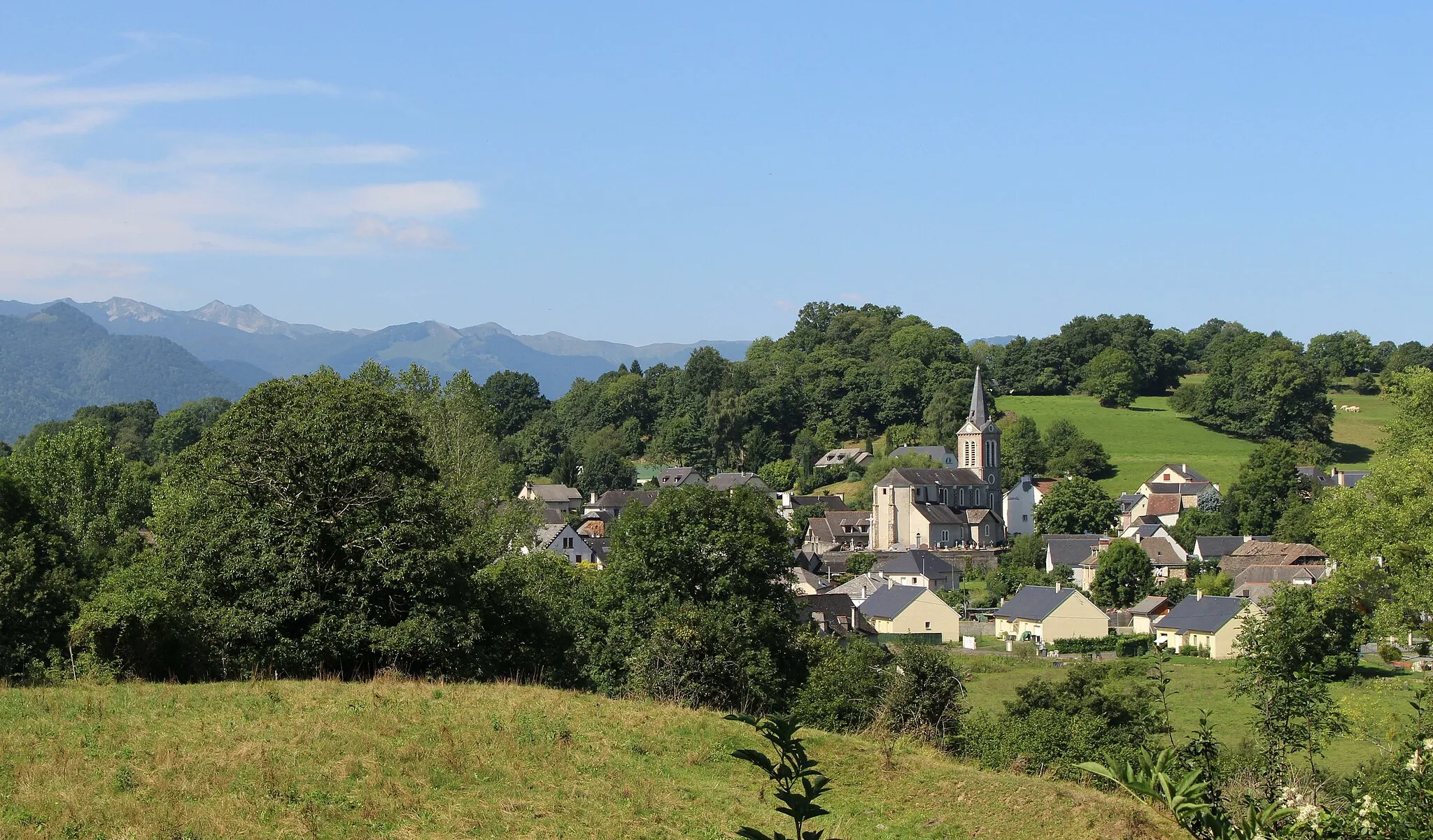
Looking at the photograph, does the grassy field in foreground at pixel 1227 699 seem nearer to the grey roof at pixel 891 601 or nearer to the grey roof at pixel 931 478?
the grey roof at pixel 891 601

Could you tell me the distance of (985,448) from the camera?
101000 mm

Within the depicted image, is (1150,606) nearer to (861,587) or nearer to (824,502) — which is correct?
(861,587)

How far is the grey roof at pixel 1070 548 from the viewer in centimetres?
7500

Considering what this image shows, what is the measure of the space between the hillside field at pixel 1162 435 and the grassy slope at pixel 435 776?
3438 inches

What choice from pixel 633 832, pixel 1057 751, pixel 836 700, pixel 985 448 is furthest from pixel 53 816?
pixel 985 448

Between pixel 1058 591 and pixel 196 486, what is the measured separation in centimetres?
4421

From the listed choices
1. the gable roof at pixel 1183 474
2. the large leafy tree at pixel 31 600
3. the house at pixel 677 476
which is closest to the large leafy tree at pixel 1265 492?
the gable roof at pixel 1183 474

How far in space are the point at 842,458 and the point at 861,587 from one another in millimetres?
47330

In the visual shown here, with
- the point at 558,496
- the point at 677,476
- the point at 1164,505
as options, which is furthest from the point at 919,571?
the point at 677,476

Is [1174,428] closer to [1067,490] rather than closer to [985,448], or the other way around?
[985,448]

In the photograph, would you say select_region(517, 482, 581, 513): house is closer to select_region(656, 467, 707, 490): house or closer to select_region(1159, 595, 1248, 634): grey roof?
select_region(656, 467, 707, 490): house

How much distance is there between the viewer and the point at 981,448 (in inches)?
3971

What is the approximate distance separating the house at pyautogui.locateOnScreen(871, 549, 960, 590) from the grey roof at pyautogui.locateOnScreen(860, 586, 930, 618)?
9184 mm

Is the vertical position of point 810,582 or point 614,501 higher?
point 614,501
